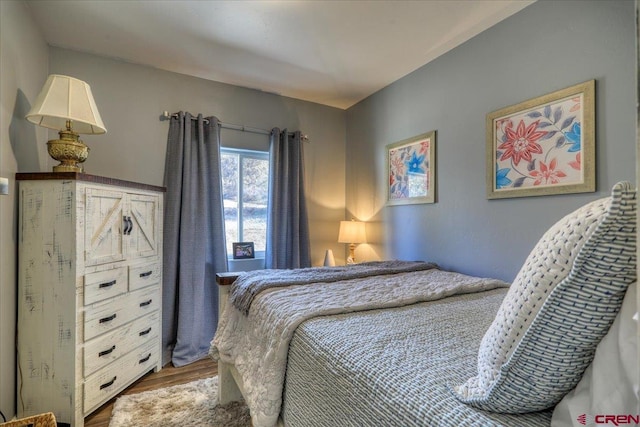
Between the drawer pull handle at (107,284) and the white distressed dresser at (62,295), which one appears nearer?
the white distressed dresser at (62,295)

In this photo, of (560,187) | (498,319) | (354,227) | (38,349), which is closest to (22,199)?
(38,349)

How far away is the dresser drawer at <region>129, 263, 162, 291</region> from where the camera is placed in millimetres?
2072

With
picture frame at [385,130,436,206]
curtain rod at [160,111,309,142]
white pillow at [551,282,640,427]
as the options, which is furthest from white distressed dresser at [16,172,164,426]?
picture frame at [385,130,436,206]

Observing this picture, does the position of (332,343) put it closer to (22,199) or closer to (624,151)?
(624,151)

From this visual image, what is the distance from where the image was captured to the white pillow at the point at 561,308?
461mm

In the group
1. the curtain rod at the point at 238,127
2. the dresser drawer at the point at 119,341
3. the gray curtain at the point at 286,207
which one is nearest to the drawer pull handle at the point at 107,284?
the dresser drawer at the point at 119,341

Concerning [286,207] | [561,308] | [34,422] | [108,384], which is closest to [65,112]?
[34,422]

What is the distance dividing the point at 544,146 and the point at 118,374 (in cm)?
296

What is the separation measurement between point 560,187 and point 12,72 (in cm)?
313

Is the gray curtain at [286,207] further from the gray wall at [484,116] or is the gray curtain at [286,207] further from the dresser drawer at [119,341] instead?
the dresser drawer at [119,341]

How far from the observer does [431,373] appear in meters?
0.74

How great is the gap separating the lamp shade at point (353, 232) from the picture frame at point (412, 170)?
1.34ft

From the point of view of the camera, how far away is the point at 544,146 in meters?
1.76

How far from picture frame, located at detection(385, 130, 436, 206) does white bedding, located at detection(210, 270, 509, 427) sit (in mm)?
883
